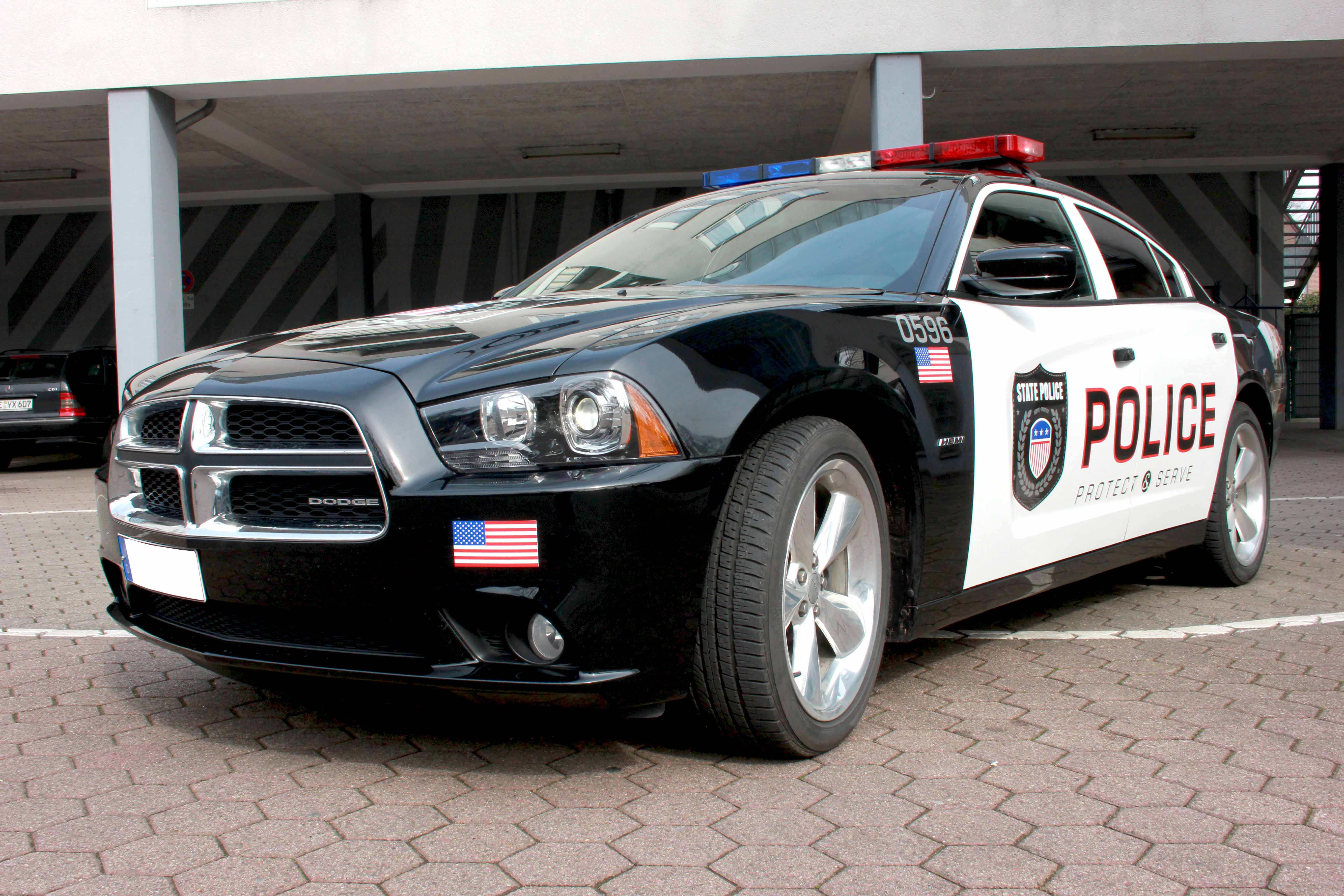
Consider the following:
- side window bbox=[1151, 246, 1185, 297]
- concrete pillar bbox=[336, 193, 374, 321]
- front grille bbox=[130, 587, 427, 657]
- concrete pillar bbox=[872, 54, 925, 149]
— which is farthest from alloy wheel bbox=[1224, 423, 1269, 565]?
concrete pillar bbox=[336, 193, 374, 321]

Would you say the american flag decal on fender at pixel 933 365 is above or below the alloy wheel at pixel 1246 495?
above

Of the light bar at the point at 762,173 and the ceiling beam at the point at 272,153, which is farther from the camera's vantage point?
the ceiling beam at the point at 272,153

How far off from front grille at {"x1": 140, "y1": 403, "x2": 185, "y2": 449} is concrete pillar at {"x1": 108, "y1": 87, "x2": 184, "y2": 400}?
28.7ft

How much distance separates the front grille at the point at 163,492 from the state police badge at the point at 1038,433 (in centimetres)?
221

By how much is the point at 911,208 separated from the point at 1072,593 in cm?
210

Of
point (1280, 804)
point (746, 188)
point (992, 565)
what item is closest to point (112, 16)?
point (746, 188)

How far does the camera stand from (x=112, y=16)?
10602 millimetres

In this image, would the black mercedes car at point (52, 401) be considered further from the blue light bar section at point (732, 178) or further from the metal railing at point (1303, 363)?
the metal railing at point (1303, 363)

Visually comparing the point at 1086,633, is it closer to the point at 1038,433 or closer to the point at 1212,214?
the point at 1038,433

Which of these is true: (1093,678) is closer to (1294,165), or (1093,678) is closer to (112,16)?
(112,16)

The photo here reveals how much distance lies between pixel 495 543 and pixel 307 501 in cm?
48

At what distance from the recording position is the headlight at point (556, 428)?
89.3 inches

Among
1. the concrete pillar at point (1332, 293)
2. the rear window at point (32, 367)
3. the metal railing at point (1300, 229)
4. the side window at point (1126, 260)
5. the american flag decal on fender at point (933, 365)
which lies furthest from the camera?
the metal railing at point (1300, 229)

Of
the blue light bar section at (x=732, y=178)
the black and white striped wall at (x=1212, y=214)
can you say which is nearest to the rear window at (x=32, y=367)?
A: the blue light bar section at (x=732, y=178)
